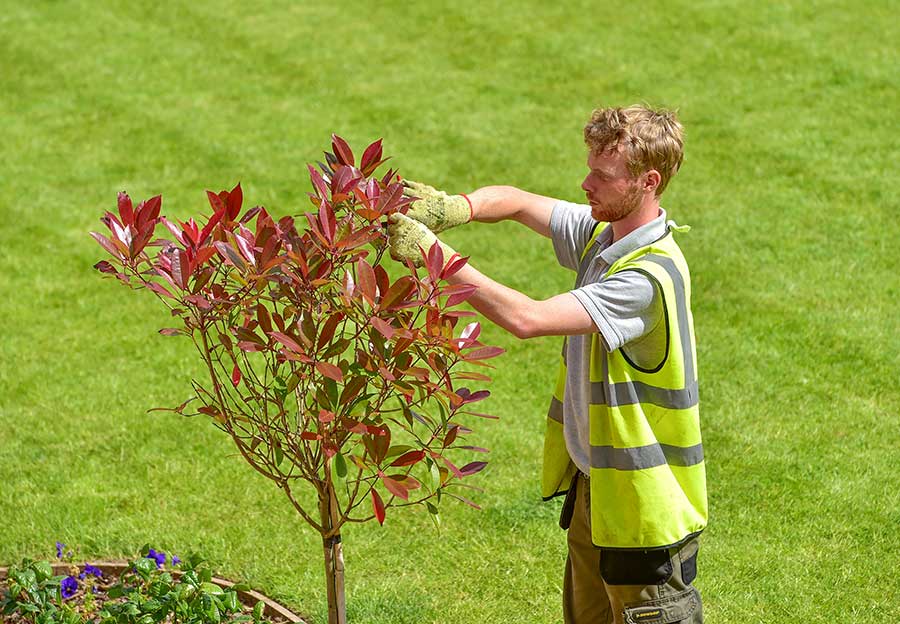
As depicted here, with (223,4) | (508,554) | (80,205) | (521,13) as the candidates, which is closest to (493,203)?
(508,554)

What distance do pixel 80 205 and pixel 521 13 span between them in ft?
16.7

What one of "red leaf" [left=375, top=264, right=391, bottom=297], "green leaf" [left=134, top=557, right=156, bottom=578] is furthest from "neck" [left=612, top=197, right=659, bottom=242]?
"green leaf" [left=134, top=557, right=156, bottom=578]

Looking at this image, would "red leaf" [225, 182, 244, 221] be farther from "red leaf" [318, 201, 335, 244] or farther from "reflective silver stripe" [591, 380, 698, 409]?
"reflective silver stripe" [591, 380, 698, 409]

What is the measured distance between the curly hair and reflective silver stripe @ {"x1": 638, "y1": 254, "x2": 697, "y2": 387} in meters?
0.25

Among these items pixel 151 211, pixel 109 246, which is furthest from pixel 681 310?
pixel 109 246

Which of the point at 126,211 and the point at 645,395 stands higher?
the point at 126,211

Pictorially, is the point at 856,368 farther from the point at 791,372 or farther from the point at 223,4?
the point at 223,4

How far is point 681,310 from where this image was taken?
3.97m

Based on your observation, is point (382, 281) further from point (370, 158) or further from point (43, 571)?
point (43, 571)

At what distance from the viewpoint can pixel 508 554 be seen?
18.4ft

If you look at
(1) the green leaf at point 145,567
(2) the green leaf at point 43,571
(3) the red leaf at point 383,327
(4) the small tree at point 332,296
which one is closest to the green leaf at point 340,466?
(4) the small tree at point 332,296

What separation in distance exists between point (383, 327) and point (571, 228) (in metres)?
1.22

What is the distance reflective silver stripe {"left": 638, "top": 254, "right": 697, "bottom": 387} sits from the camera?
154 inches

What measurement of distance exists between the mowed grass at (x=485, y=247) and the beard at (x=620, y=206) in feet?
6.56
